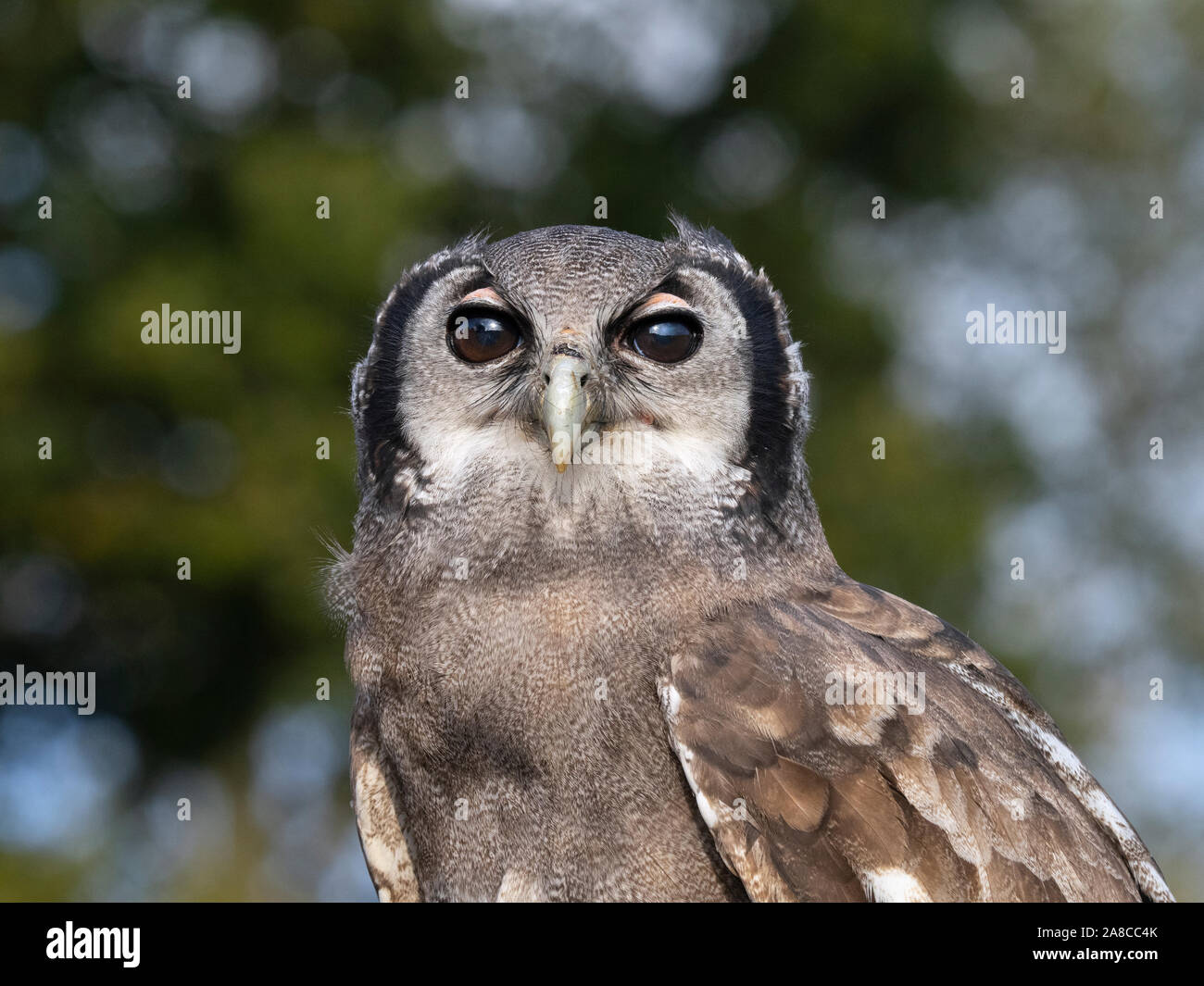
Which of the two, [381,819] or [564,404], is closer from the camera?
[564,404]

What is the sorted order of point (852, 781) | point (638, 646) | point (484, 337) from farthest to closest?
point (484, 337) → point (638, 646) → point (852, 781)

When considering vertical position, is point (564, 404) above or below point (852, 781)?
above

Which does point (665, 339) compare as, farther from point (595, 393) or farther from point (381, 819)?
point (381, 819)

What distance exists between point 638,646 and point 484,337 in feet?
3.03

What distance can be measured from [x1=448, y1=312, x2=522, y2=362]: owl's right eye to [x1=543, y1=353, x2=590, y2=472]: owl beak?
20 centimetres

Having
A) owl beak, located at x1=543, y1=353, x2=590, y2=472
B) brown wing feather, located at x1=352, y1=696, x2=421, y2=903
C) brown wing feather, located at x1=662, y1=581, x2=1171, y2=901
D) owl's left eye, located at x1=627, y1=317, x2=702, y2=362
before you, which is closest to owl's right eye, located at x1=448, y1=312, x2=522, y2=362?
owl beak, located at x1=543, y1=353, x2=590, y2=472

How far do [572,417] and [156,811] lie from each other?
9.60 metres

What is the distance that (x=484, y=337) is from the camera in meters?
3.41

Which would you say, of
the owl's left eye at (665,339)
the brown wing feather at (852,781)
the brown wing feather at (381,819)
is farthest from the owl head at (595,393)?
the brown wing feather at (381,819)

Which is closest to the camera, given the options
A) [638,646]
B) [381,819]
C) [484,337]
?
[638,646]

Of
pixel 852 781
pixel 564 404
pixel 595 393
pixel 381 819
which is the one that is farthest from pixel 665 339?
pixel 381 819

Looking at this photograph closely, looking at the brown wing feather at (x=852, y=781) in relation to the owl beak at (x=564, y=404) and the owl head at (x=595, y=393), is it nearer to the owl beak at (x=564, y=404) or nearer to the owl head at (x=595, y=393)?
the owl head at (x=595, y=393)

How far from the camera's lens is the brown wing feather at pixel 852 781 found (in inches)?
118

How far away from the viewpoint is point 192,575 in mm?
10641
